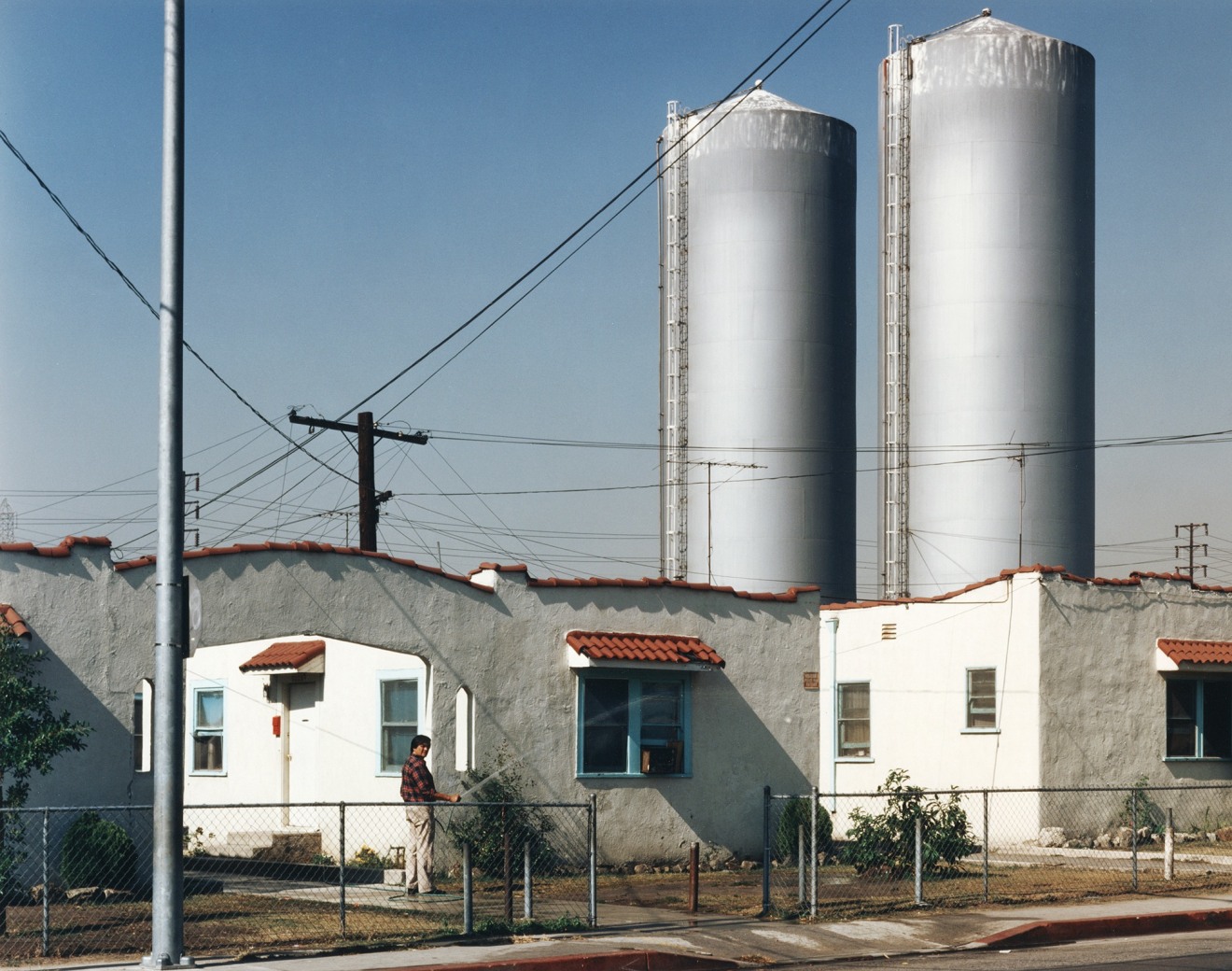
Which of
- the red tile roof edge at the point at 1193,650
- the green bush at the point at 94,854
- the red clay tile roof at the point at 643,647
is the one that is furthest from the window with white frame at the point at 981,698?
the green bush at the point at 94,854

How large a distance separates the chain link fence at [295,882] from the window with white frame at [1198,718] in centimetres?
A: 1163

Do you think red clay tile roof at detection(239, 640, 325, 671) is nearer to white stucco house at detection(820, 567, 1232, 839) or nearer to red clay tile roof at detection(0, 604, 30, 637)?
red clay tile roof at detection(0, 604, 30, 637)

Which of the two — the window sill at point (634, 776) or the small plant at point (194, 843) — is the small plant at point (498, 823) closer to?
the window sill at point (634, 776)

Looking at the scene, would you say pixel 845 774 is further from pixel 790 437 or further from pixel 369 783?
pixel 790 437

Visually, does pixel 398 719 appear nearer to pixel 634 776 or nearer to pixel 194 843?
pixel 634 776

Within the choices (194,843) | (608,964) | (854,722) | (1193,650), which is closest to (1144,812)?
(1193,650)

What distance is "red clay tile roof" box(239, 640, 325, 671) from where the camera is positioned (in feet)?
82.8

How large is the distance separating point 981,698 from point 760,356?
18.6 metres

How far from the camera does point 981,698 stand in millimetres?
27547

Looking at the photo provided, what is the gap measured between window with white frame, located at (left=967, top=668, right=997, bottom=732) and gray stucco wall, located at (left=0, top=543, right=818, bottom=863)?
15.9 feet

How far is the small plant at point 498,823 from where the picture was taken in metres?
20.0

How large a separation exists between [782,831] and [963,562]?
20364 millimetres

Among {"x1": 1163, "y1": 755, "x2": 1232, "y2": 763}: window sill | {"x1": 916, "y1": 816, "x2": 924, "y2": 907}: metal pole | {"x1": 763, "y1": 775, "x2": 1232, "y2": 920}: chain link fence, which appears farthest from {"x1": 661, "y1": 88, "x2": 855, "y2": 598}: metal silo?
{"x1": 916, "y1": 816, "x2": 924, "y2": 907}: metal pole

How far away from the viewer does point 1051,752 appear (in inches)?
1034
